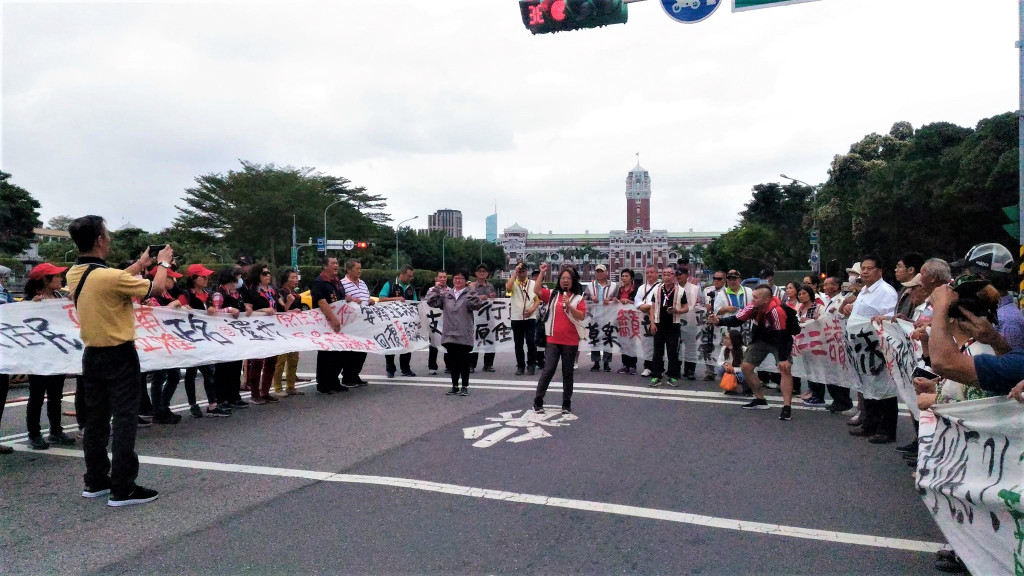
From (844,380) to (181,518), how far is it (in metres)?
7.15

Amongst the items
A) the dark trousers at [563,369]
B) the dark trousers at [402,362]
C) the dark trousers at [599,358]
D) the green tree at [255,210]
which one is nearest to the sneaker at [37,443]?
the dark trousers at [563,369]

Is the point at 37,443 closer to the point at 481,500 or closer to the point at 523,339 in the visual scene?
the point at 481,500

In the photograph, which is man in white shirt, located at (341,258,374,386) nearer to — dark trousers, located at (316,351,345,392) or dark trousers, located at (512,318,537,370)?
dark trousers, located at (316,351,345,392)

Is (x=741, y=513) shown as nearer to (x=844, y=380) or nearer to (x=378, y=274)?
(x=844, y=380)

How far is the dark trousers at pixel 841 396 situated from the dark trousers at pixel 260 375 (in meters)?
6.95

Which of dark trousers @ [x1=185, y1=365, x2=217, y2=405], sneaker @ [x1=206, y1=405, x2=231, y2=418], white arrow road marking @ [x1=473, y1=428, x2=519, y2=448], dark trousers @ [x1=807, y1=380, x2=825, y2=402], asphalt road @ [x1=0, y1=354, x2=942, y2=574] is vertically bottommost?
asphalt road @ [x1=0, y1=354, x2=942, y2=574]

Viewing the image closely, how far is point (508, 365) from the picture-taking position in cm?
1272

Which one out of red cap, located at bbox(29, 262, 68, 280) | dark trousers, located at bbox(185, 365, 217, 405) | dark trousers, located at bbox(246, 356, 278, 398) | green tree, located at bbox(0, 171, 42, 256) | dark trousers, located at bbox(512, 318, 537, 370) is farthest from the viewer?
green tree, located at bbox(0, 171, 42, 256)

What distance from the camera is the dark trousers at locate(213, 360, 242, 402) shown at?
802 cm

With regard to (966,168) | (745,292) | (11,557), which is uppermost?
(966,168)

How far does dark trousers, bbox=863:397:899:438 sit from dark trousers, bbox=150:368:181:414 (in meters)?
7.18

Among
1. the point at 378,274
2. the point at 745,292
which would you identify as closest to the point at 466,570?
the point at 745,292

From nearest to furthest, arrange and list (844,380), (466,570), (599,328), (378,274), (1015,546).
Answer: (1015,546) < (466,570) < (844,380) < (599,328) < (378,274)

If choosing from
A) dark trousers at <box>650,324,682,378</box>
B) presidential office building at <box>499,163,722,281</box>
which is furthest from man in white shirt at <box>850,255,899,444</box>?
presidential office building at <box>499,163,722,281</box>
